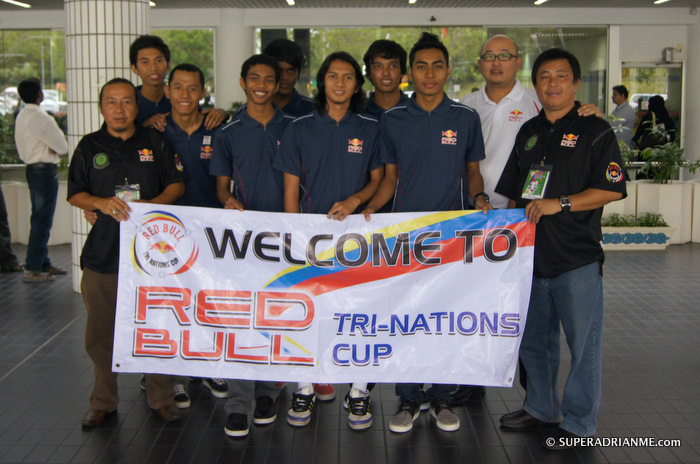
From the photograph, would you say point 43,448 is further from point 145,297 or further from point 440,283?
point 440,283

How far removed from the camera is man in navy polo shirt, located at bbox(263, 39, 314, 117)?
178 inches

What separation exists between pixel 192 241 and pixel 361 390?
1207 millimetres

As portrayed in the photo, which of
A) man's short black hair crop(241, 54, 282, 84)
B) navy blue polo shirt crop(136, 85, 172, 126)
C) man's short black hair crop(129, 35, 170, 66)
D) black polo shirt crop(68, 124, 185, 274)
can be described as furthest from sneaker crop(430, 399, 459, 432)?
man's short black hair crop(129, 35, 170, 66)

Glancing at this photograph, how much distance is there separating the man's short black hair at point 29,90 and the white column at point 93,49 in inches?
39.5

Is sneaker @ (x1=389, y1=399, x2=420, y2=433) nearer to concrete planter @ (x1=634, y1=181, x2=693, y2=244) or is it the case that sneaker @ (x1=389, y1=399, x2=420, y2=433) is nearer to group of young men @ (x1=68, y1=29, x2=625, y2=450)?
group of young men @ (x1=68, y1=29, x2=625, y2=450)

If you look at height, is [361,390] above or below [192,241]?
below

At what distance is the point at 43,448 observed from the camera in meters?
3.65

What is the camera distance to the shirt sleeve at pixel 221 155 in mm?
3969

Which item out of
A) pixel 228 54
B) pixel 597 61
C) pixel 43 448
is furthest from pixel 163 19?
pixel 43 448

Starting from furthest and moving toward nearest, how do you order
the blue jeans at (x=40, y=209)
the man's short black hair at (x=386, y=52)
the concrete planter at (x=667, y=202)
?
the concrete planter at (x=667, y=202), the blue jeans at (x=40, y=209), the man's short black hair at (x=386, y=52)

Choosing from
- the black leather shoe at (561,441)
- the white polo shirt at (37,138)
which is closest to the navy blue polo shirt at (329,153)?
the black leather shoe at (561,441)

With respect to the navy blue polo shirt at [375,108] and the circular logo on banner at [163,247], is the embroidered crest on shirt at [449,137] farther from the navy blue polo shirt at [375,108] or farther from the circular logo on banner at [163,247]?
the circular logo on banner at [163,247]

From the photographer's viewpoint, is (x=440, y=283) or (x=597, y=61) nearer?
(x=440, y=283)

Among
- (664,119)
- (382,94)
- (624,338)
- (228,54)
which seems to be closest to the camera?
(382,94)
